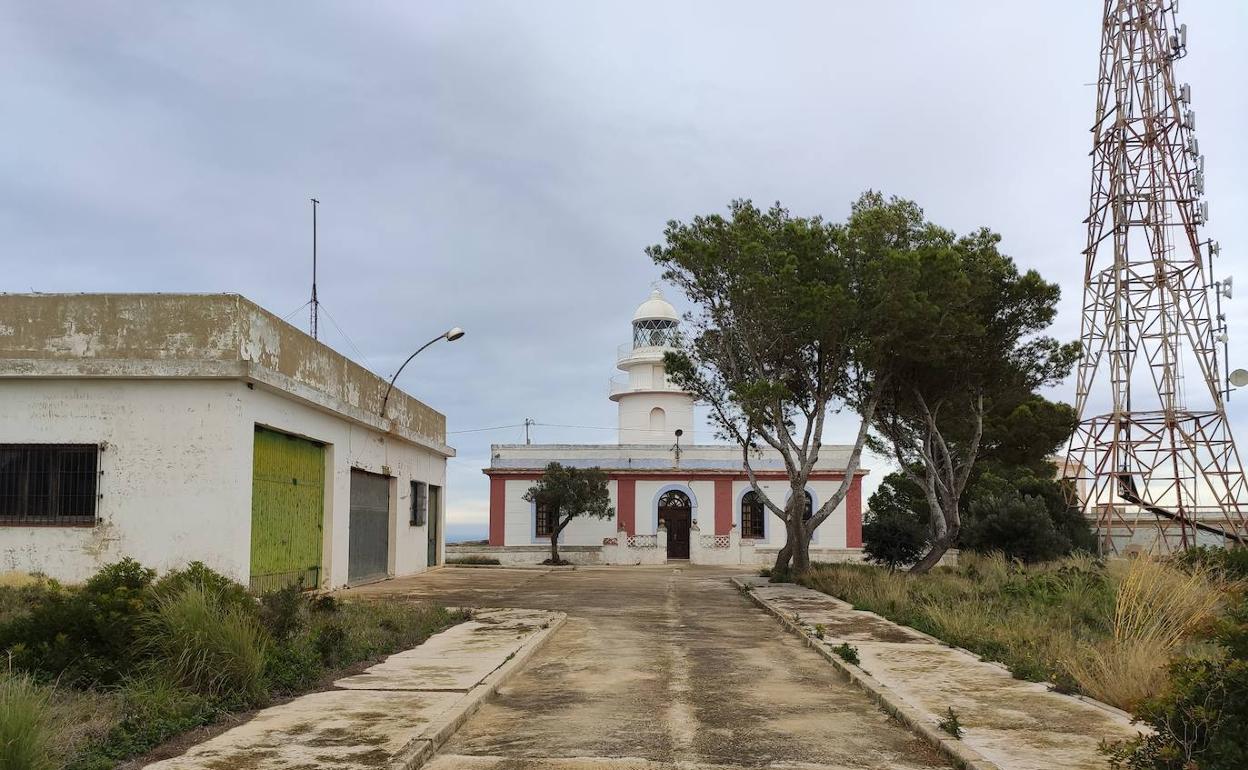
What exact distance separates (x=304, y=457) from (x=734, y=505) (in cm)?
2474

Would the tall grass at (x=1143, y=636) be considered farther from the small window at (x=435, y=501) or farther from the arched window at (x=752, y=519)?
the arched window at (x=752, y=519)

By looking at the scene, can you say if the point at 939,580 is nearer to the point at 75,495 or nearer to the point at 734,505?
the point at 75,495

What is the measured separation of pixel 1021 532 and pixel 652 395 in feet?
60.7

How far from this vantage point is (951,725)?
6.93m

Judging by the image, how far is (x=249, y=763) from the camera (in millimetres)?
6039

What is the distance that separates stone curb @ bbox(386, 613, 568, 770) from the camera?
6207 millimetres

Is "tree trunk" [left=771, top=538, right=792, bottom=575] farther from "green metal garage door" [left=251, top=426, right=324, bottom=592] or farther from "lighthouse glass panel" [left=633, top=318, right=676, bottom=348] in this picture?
"lighthouse glass panel" [left=633, top=318, right=676, bottom=348]

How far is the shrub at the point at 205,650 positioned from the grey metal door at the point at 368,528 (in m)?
11.9

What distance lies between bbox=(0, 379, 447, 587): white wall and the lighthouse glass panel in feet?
93.0

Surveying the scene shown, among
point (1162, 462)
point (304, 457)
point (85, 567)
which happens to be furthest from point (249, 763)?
point (1162, 462)

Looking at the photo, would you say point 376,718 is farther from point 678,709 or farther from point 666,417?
point 666,417

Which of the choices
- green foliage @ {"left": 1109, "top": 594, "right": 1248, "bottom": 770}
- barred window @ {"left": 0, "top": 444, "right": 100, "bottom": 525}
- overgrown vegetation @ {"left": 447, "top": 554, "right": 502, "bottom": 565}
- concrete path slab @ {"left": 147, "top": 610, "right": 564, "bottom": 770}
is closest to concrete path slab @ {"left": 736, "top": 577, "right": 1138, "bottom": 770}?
green foliage @ {"left": 1109, "top": 594, "right": 1248, "bottom": 770}

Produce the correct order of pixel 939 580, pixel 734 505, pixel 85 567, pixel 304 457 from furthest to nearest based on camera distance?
1. pixel 734 505
2. pixel 939 580
3. pixel 304 457
4. pixel 85 567

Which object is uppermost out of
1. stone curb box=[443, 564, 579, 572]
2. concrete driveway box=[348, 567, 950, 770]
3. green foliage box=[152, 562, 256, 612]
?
green foliage box=[152, 562, 256, 612]
